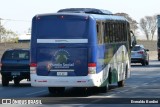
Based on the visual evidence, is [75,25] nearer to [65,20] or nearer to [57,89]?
[65,20]

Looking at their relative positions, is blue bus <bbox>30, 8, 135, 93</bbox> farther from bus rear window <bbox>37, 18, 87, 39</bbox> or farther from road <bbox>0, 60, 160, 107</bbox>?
road <bbox>0, 60, 160, 107</bbox>

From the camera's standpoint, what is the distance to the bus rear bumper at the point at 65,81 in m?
22.6

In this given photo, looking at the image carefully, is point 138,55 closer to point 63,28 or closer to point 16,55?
point 16,55

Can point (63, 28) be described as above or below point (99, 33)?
above

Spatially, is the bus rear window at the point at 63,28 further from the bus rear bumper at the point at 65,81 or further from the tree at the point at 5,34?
the tree at the point at 5,34

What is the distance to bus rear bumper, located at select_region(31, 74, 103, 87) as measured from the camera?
2264cm

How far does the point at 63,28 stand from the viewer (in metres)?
22.8

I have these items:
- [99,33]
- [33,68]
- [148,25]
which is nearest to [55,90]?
[33,68]

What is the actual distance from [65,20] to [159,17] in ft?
96.0

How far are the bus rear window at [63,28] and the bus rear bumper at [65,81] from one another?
144cm

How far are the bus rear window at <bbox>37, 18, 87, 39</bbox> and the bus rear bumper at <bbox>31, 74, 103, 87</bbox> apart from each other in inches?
56.8

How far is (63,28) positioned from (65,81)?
1.83m

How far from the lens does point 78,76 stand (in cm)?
2273

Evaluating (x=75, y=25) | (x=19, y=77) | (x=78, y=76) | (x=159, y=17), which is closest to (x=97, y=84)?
(x=78, y=76)
